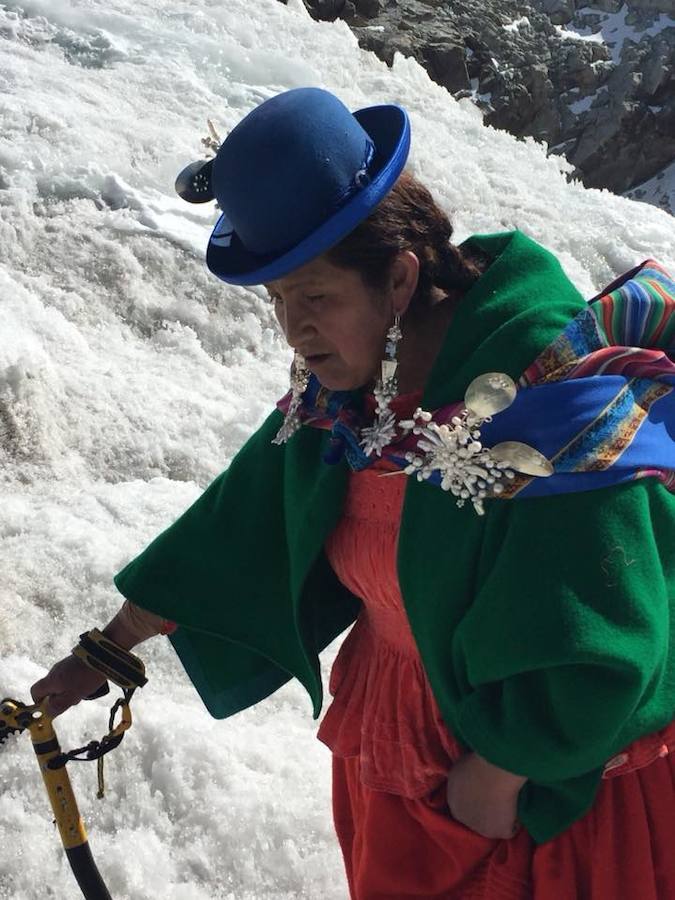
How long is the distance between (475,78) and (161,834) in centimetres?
1462

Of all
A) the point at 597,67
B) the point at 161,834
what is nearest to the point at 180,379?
the point at 161,834

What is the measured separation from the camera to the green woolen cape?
1.01 metres

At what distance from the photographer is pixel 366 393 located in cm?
126

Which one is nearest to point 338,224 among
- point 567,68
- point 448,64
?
point 448,64

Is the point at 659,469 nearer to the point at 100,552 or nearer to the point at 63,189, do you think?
the point at 100,552

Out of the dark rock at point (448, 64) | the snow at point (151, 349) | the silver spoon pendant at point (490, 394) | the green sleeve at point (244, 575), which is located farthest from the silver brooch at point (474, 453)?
the dark rock at point (448, 64)

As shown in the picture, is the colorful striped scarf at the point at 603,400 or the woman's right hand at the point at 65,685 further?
the woman's right hand at the point at 65,685

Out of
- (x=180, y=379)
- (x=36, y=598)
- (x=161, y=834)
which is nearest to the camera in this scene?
(x=161, y=834)

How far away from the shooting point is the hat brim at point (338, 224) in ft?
3.42

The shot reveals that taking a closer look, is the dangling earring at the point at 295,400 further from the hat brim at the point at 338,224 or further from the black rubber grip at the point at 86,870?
the black rubber grip at the point at 86,870

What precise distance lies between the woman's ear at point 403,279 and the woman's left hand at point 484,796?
1.69 ft

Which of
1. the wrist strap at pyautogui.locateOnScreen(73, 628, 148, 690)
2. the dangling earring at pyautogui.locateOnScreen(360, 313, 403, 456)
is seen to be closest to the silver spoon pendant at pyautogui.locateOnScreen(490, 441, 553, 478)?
the dangling earring at pyautogui.locateOnScreen(360, 313, 403, 456)

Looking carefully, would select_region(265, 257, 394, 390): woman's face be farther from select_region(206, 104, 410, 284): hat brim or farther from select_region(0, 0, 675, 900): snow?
select_region(0, 0, 675, 900): snow

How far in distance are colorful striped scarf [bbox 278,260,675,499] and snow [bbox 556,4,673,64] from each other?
26104 millimetres
